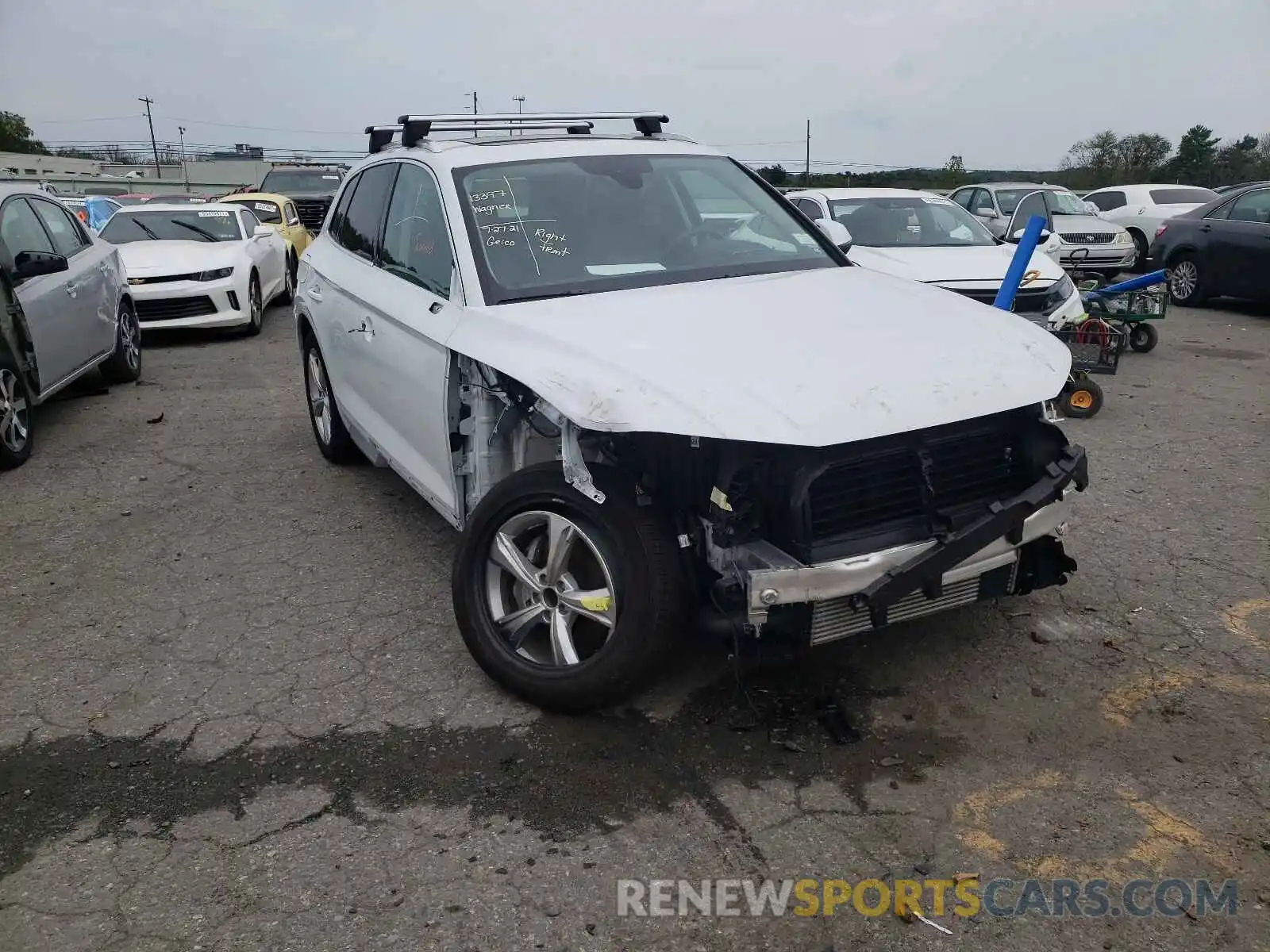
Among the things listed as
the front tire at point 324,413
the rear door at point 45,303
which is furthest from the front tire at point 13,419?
the front tire at point 324,413

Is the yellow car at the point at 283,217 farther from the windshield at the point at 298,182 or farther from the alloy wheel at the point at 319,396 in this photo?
the alloy wheel at the point at 319,396

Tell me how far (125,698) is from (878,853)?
2.74m

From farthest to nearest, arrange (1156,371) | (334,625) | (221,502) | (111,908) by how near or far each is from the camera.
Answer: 1. (1156,371)
2. (221,502)
3. (334,625)
4. (111,908)

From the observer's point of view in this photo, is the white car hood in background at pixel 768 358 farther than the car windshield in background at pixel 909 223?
No

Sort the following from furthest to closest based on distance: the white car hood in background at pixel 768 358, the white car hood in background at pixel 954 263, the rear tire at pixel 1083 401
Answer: the white car hood in background at pixel 954 263 → the rear tire at pixel 1083 401 → the white car hood in background at pixel 768 358

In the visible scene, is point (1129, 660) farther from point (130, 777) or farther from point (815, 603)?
point (130, 777)

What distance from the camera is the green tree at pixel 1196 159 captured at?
39.7 metres

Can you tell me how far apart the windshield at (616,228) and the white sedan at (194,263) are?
815cm

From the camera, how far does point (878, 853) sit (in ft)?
9.18

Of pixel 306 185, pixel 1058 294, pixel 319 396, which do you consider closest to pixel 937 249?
pixel 1058 294

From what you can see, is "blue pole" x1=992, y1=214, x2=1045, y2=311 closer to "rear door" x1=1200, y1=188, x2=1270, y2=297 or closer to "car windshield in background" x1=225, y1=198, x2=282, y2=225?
"rear door" x1=1200, y1=188, x2=1270, y2=297

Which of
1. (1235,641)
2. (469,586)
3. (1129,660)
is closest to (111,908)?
(469,586)

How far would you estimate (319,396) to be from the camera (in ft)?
21.0

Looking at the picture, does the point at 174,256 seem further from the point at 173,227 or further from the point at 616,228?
the point at 616,228
